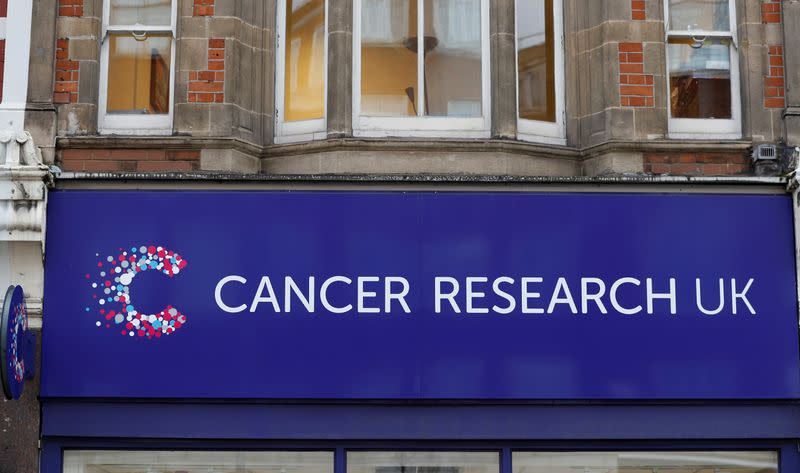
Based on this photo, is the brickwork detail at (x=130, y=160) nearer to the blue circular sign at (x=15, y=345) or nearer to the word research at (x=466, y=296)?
the word research at (x=466, y=296)

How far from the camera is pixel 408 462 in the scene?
781cm

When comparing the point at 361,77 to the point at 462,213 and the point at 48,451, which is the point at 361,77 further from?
the point at 48,451

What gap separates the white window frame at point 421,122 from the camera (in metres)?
8.39

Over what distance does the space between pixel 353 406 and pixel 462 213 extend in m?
1.56

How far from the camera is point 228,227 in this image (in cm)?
786

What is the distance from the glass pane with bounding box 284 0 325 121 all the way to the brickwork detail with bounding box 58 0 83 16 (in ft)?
5.16

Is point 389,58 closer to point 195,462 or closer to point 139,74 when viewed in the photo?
point 139,74

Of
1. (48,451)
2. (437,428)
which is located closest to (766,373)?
(437,428)

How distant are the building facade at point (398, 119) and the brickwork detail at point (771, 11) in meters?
0.01

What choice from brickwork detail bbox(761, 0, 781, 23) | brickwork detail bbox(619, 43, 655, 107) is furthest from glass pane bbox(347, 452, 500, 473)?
brickwork detail bbox(761, 0, 781, 23)

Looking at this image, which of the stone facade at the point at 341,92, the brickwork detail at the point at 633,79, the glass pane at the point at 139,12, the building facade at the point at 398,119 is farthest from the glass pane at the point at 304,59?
the brickwork detail at the point at 633,79

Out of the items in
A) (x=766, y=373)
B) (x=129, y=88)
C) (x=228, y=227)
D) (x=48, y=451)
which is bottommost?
(x=48, y=451)

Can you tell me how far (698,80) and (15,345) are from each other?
536cm

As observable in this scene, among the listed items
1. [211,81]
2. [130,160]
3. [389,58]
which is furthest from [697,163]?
[130,160]
